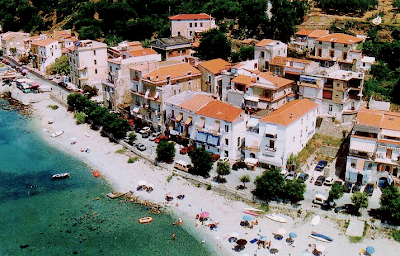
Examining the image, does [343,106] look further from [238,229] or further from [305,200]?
[238,229]

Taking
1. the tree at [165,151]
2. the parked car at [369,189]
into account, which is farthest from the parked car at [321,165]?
the tree at [165,151]

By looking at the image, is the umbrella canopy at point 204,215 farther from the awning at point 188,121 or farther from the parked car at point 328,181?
the awning at point 188,121

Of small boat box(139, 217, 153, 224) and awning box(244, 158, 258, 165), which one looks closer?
small boat box(139, 217, 153, 224)

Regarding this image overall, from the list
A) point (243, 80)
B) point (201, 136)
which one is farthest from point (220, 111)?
point (243, 80)

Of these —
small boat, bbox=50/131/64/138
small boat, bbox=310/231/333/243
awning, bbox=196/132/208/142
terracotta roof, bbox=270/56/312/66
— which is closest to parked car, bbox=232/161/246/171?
awning, bbox=196/132/208/142

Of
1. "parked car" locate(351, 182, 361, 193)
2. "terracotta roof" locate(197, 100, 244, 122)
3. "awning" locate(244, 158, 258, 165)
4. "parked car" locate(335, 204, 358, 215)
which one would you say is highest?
"terracotta roof" locate(197, 100, 244, 122)

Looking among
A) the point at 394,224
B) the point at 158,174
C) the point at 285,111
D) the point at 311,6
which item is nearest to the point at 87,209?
the point at 158,174

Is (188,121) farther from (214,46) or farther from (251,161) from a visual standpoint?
(214,46)

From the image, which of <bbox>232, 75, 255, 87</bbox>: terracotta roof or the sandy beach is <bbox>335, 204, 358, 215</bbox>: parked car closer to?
the sandy beach
